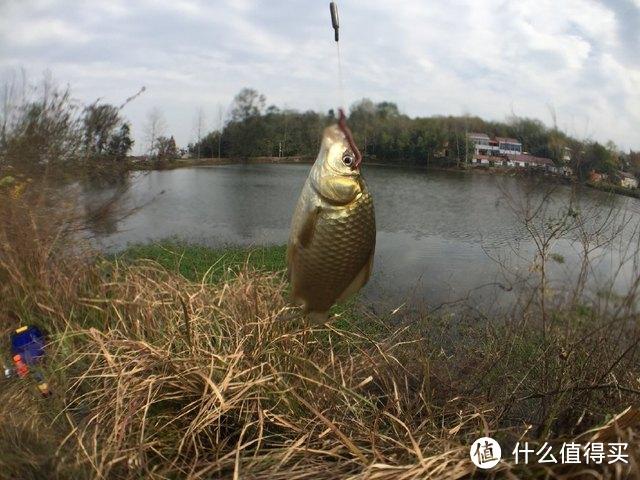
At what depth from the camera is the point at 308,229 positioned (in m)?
1.36

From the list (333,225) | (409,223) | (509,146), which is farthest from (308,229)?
(409,223)

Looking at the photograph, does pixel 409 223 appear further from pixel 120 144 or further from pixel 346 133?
pixel 346 133

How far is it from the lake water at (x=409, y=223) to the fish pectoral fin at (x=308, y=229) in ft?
10.8

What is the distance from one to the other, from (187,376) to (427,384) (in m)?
1.48

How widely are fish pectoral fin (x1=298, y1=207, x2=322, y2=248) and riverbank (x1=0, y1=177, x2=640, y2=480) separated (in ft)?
3.94

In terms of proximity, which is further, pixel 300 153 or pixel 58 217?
pixel 58 217

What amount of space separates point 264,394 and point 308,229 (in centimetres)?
166

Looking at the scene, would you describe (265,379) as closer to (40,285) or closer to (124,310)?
(124,310)

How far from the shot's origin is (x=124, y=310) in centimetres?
368

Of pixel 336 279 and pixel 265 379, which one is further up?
pixel 336 279

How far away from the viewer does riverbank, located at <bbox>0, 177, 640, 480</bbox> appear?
2.18 metres

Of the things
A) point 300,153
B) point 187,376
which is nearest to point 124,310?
point 187,376

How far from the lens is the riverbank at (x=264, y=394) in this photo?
2.18 meters

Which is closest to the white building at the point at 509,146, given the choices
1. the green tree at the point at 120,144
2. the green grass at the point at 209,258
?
the green grass at the point at 209,258
